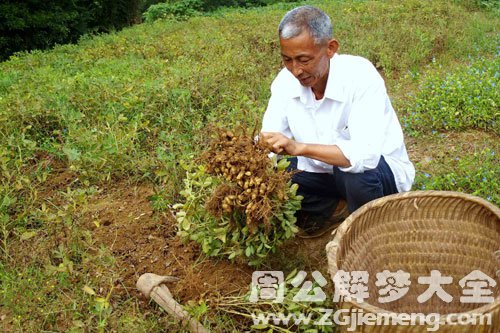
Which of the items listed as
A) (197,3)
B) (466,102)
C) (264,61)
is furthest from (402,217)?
(197,3)

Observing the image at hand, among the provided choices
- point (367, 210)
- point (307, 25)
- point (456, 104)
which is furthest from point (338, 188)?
point (456, 104)

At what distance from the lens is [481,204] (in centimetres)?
248

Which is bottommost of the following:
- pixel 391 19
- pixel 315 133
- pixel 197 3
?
pixel 197 3

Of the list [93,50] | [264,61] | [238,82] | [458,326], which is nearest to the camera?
[458,326]

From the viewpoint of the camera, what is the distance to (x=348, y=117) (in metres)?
2.87

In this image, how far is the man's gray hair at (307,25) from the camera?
254cm

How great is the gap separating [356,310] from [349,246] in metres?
0.49

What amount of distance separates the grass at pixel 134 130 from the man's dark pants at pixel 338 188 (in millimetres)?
424

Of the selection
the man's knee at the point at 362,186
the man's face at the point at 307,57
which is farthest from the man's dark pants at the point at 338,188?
the man's face at the point at 307,57

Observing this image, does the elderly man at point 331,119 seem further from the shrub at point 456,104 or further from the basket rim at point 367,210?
the shrub at point 456,104

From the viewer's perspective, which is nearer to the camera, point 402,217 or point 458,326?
point 458,326

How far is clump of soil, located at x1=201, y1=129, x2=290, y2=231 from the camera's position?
249 cm

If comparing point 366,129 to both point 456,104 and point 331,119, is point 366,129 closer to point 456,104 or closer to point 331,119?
point 331,119

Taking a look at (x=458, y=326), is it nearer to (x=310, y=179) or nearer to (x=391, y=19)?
(x=310, y=179)
